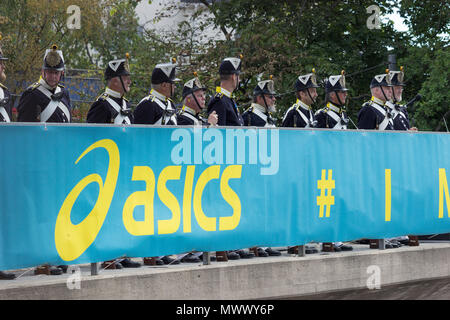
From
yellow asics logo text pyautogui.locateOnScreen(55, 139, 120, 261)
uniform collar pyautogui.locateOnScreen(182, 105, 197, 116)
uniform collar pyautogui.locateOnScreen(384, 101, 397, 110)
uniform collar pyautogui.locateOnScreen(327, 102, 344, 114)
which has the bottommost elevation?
yellow asics logo text pyautogui.locateOnScreen(55, 139, 120, 261)

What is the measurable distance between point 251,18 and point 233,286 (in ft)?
53.8

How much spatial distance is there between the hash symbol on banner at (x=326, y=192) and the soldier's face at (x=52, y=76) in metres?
3.04

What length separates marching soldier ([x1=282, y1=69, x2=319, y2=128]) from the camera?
1197cm

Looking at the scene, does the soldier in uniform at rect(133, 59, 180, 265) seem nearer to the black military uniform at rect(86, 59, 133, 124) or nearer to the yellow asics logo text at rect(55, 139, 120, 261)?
the black military uniform at rect(86, 59, 133, 124)

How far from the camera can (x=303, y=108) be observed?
39.7ft

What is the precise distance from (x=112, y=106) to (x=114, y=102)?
6 cm

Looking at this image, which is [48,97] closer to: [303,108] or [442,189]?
[303,108]

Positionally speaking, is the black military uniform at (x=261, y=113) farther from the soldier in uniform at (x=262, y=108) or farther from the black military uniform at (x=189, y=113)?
the black military uniform at (x=189, y=113)

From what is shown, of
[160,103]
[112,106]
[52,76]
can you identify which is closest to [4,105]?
[52,76]

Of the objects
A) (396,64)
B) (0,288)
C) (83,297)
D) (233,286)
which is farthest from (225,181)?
(396,64)

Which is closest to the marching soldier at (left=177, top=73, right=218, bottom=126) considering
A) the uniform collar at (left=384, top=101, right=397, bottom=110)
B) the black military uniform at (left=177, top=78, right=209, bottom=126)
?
the black military uniform at (left=177, top=78, right=209, bottom=126)

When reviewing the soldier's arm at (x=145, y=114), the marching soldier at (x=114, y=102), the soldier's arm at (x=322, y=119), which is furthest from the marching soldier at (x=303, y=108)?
the marching soldier at (x=114, y=102)

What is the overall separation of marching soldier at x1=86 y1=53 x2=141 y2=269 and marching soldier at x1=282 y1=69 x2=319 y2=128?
8.88 ft

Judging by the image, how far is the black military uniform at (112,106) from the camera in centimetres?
984
